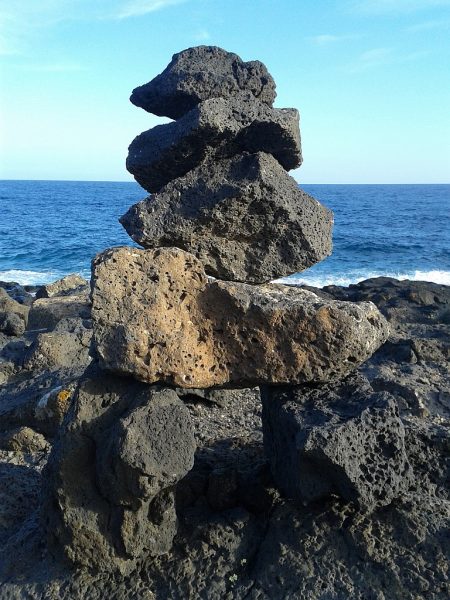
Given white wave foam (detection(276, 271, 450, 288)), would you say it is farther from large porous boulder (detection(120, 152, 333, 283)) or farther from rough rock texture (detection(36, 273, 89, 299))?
large porous boulder (detection(120, 152, 333, 283))

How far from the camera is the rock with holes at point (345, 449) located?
4.16m

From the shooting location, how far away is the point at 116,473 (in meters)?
4.24

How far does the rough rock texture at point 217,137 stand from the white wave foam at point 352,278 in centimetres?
1949

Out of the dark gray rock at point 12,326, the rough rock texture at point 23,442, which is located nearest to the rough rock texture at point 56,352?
the rough rock texture at point 23,442

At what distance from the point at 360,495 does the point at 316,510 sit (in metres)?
0.46

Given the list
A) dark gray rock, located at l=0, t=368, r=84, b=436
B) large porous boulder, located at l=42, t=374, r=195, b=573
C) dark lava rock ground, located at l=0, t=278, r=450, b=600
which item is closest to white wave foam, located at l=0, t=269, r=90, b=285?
dark gray rock, located at l=0, t=368, r=84, b=436

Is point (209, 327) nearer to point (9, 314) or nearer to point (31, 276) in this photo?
point (9, 314)

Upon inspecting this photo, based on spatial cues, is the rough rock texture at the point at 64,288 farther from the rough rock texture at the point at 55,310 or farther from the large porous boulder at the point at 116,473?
the large porous boulder at the point at 116,473

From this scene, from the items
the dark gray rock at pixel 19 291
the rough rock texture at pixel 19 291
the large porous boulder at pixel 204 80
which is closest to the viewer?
the large porous boulder at pixel 204 80

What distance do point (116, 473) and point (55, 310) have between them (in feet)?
34.5

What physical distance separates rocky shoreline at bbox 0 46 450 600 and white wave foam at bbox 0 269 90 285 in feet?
74.4

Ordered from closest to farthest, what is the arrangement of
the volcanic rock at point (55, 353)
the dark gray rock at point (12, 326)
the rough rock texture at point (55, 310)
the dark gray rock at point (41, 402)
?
1. the dark gray rock at point (41, 402)
2. the volcanic rock at point (55, 353)
3. the rough rock texture at point (55, 310)
4. the dark gray rock at point (12, 326)

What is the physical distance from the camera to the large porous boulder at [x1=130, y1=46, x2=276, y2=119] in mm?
5438

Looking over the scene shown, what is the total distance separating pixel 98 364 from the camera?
4.54 meters
